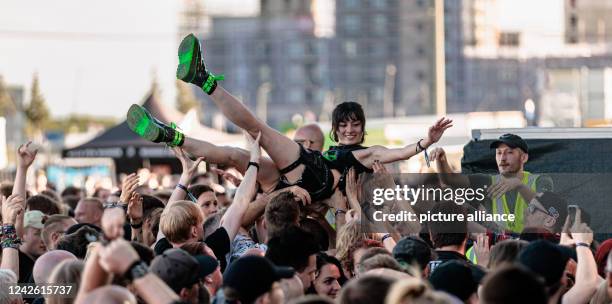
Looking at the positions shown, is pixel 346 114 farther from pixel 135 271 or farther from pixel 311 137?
pixel 135 271

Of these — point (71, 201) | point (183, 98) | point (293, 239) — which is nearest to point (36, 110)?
point (183, 98)

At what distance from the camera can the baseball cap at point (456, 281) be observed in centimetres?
743

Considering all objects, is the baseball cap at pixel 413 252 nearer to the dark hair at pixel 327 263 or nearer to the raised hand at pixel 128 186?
the dark hair at pixel 327 263

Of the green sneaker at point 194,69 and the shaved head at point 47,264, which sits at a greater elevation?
the green sneaker at point 194,69

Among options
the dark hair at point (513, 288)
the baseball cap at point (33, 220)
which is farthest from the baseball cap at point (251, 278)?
the baseball cap at point (33, 220)

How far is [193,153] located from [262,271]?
371 cm

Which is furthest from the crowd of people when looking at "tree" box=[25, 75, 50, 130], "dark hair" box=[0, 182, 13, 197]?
"tree" box=[25, 75, 50, 130]

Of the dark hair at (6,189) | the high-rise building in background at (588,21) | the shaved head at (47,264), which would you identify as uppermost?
the high-rise building in background at (588,21)

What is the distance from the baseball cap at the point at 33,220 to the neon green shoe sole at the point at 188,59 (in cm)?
169

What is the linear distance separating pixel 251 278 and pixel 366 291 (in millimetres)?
696

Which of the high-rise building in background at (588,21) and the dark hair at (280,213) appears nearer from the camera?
the dark hair at (280,213)

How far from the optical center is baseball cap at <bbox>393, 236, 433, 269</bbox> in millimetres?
8734

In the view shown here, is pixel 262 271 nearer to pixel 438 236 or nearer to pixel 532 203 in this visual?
pixel 438 236

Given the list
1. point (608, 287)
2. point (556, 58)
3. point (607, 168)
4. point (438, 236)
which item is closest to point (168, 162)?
point (607, 168)
